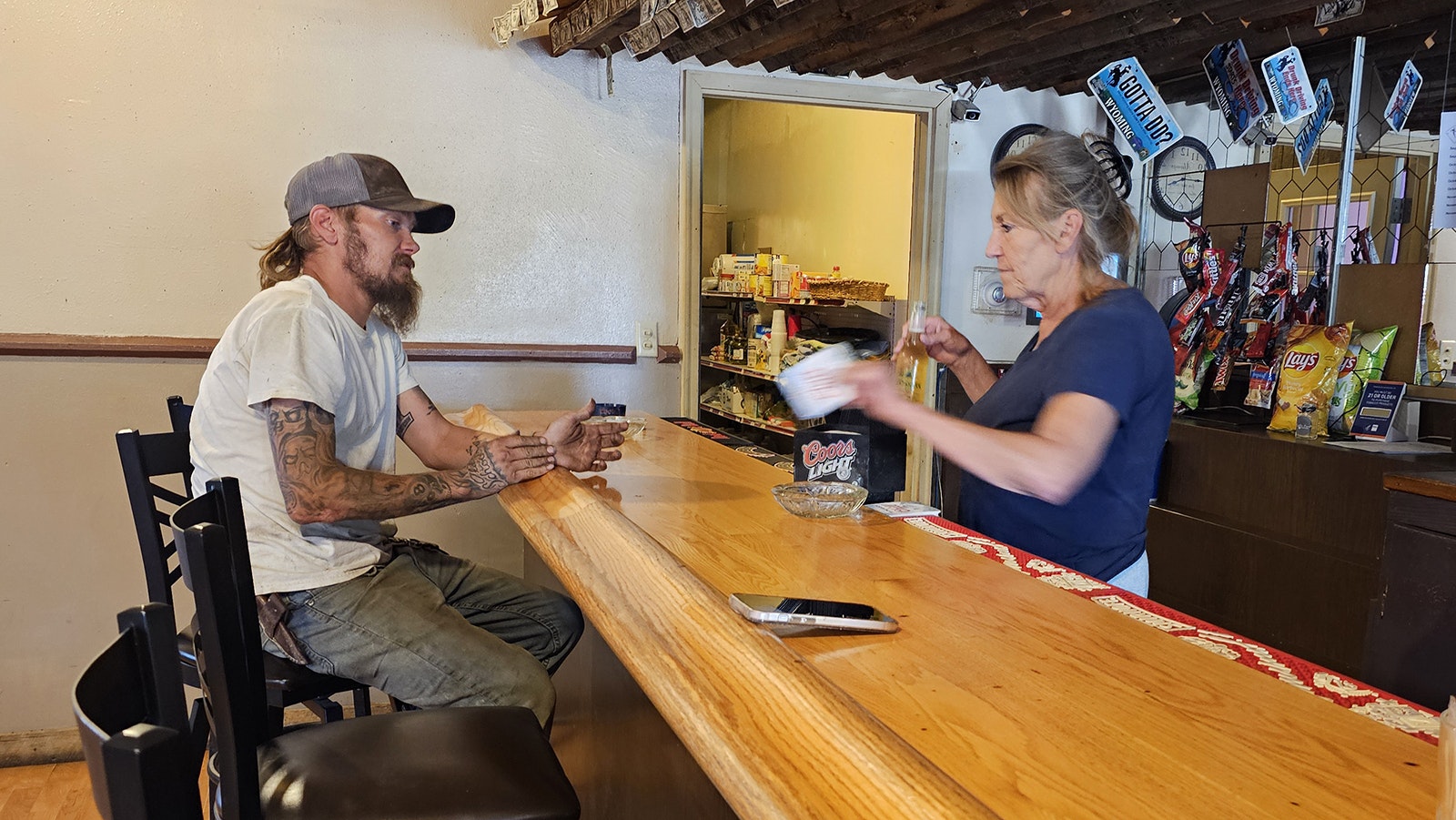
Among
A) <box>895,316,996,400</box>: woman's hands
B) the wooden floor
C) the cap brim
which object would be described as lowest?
the wooden floor

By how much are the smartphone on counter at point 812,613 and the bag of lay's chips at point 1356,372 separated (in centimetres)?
263

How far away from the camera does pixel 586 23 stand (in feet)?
10.1

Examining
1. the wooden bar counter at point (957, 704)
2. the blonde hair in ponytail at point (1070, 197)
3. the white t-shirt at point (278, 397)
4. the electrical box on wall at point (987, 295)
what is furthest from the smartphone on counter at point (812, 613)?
the electrical box on wall at point (987, 295)

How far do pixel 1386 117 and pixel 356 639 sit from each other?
3447 mm

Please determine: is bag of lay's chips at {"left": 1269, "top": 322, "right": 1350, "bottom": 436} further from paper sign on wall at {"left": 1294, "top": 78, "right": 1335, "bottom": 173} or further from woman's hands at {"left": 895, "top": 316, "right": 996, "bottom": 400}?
woman's hands at {"left": 895, "top": 316, "right": 996, "bottom": 400}

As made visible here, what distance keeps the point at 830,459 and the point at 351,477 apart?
0.92 meters

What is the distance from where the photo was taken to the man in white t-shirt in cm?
184

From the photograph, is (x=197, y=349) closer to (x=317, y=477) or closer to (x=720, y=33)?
(x=317, y=477)

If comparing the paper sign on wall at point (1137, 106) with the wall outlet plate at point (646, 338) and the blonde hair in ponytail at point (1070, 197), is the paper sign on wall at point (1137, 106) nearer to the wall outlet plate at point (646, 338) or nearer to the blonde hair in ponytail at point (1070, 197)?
the blonde hair in ponytail at point (1070, 197)

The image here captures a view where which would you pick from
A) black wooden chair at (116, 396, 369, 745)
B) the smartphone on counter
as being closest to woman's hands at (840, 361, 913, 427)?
the smartphone on counter

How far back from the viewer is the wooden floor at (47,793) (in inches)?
111

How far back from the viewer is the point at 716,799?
4.82 feet

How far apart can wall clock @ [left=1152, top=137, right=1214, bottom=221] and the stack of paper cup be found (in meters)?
1.79

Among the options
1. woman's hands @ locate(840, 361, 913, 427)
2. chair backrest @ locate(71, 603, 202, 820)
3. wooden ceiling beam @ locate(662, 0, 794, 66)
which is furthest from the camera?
wooden ceiling beam @ locate(662, 0, 794, 66)
